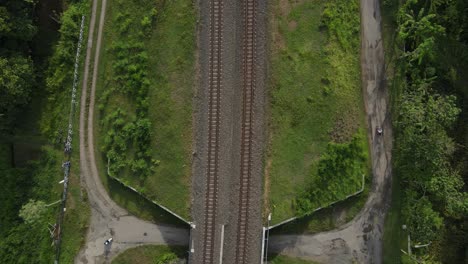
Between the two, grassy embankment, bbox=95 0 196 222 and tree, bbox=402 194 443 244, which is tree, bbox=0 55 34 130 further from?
tree, bbox=402 194 443 244

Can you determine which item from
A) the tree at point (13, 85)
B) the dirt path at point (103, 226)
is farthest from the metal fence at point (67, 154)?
the tree at point (13, 85)

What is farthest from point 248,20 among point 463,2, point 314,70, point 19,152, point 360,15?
point 19,152

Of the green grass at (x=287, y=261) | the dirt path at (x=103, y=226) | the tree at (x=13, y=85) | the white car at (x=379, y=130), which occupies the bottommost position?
the green grass at (x=287, y=261)

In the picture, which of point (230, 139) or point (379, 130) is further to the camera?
point (379, 130)

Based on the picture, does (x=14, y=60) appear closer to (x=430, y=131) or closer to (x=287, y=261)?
(x=287, y=261)

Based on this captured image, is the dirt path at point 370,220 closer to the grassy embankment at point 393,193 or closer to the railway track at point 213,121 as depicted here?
the grassy embankment at point 393,193

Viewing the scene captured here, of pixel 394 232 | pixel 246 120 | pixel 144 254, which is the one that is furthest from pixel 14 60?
pixel 394 232
